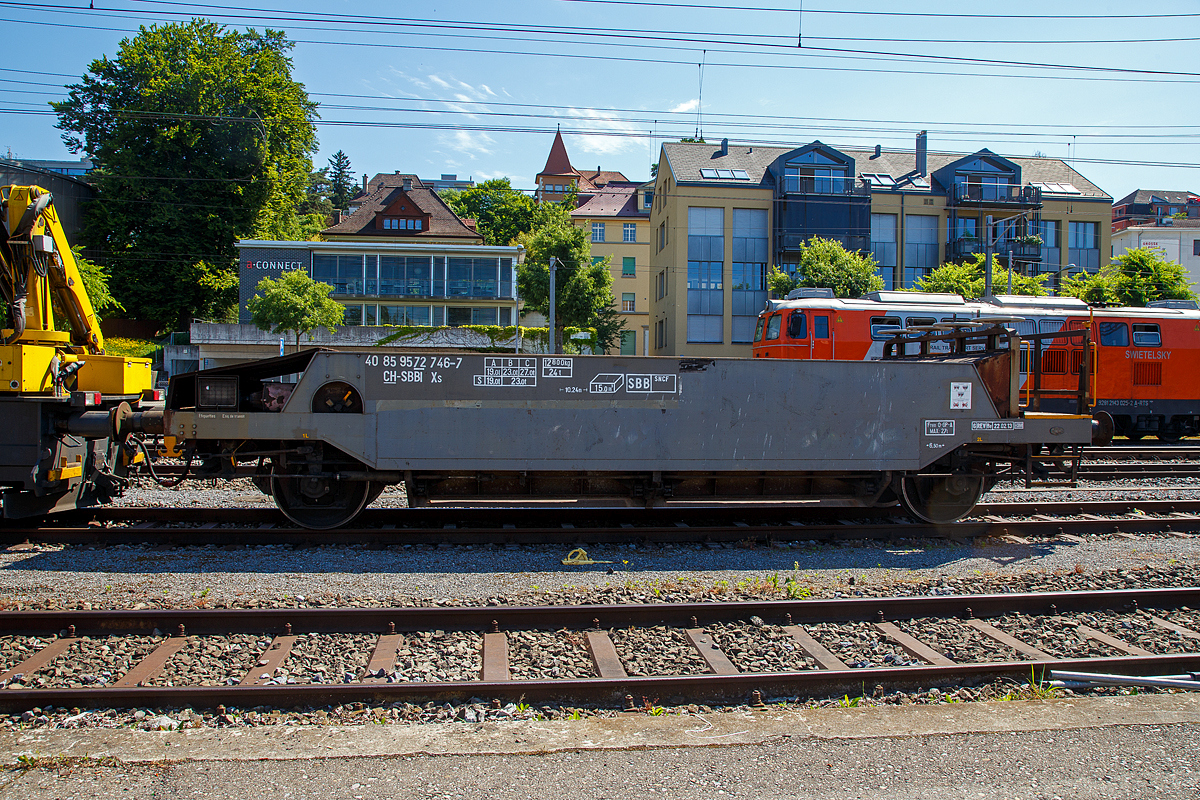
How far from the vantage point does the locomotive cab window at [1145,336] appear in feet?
59.2

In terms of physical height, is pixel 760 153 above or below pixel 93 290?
above

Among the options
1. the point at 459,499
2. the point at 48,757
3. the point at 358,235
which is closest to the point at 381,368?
the point at 459,499

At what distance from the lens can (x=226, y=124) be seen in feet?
130

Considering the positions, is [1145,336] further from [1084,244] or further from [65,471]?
[1084,244]

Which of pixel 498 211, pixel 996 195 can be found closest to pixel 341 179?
pixel 498 211

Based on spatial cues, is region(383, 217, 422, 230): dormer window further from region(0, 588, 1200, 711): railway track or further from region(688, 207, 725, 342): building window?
region(0, 588, 1200, 711): railway track

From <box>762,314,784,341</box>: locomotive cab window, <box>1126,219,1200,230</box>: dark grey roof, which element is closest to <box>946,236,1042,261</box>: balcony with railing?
<box>1126,219,1200,230</box>: dark grey roof

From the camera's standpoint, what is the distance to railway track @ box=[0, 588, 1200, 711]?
4.38 metres

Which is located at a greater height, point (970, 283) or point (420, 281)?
point (420, 281)

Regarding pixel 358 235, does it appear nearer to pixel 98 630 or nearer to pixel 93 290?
pixel 93 290

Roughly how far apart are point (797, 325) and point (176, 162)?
A: 3820cm

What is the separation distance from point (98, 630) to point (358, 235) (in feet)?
169

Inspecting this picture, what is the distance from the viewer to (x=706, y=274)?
Result: 137 ft

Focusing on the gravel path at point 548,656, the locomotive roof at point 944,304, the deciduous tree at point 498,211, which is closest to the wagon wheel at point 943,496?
the gravel path at point 548,656
